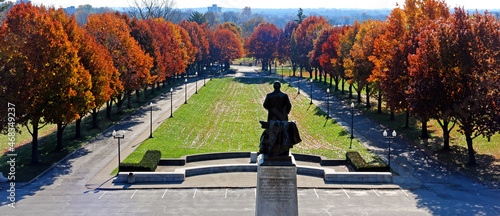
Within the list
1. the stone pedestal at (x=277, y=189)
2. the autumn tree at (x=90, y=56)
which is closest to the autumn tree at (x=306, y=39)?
the autumn tree at (x=90, y=56)

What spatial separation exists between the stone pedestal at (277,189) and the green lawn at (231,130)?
17087 mm

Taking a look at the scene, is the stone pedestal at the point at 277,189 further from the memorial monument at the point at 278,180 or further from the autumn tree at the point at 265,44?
the autumn tree at the point at 265,44

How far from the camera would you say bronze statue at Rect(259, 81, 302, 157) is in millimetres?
17578

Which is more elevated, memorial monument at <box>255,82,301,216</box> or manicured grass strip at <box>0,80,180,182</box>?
memorial monument at <box>255,82,301,216</box>

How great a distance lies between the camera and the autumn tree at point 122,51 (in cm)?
4741

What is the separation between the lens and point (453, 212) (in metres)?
23.7

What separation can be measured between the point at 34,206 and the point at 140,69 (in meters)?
28.1

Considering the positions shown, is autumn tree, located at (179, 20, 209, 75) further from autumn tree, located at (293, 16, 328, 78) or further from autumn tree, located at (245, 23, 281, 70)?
autumn tree, located at (293, 16, 328, 78)

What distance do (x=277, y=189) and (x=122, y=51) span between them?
120ft


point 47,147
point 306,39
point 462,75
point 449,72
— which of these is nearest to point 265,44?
point 306,39

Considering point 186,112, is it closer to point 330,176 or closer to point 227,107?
point 227,107

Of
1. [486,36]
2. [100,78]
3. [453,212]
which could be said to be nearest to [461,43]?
[486,36]

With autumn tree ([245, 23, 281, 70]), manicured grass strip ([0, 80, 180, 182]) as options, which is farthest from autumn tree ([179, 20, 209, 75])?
manicured grass strip ([0, 80, 180, 182])

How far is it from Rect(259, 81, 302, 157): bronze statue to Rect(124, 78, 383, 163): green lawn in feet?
56.3
